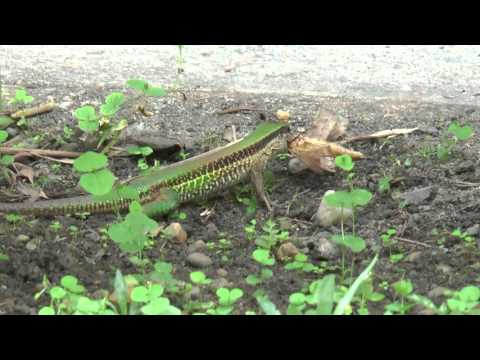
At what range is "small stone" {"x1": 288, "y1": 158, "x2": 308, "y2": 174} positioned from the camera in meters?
5.14

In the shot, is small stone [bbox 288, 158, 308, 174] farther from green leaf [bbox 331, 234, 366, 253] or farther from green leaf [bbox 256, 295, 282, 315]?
green leaf [bbox 256, 295, 282, 315]

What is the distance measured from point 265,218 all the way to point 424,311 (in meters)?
1.50

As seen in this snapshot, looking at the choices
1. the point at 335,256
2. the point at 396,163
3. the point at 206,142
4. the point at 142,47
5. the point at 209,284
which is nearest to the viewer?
the point at 209,284

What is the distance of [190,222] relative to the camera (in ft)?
15.5

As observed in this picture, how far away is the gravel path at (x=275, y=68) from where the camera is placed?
21.5 feet

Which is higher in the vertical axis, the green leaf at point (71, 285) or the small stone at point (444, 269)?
the green leaf at point (71, 285)

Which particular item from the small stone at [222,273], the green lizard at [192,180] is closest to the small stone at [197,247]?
the small stone at [222,273]

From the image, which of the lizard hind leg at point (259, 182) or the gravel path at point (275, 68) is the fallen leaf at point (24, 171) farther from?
the gravel path at point (275, 68)

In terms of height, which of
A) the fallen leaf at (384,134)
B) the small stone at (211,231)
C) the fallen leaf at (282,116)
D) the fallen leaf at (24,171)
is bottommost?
the small stone at (211,231)

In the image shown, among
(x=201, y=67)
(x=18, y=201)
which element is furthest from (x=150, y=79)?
(x=18, y=201)

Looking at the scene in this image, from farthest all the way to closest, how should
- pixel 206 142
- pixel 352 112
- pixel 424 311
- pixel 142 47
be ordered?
pixel 142 47 → pixel 352 112 → pixel 206 142 → pixel 424 311

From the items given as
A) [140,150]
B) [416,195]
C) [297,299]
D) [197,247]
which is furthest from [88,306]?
[416,195]

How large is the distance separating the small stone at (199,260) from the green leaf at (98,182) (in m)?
0.52

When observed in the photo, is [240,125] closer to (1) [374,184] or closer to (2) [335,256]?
(1) [374,184]
